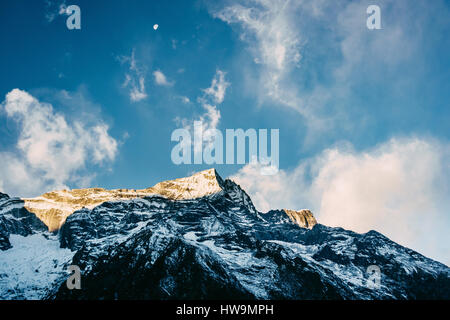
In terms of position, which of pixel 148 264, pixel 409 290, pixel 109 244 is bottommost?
pixel 409 290

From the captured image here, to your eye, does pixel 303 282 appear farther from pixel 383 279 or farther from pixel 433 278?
pixel 433 278
